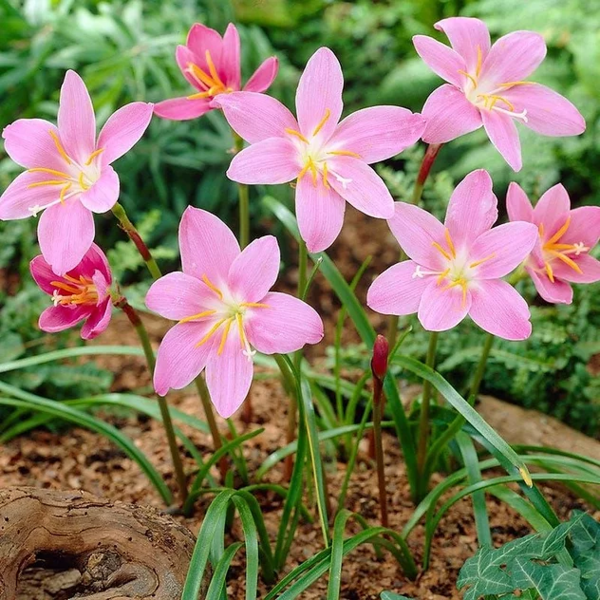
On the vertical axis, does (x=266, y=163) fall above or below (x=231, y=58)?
below

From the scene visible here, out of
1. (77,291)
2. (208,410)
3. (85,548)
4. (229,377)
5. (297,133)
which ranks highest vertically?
(297,133)

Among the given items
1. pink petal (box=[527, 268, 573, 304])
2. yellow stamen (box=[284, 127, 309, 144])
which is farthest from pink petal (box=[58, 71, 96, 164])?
pink petal (box=[527, 268, 573, 304])

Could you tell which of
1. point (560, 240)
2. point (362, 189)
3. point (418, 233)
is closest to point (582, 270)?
point (560, 240)

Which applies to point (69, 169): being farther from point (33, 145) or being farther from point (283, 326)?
point (283, 326)

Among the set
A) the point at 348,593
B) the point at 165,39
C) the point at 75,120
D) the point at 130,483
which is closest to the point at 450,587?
the point at 348,593

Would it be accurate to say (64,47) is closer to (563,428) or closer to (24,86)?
(24,86)

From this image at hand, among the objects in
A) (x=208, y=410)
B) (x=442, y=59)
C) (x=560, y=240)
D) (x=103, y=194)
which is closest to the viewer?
(x=103, y=194)
